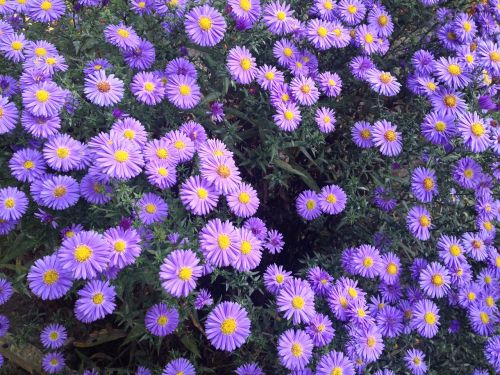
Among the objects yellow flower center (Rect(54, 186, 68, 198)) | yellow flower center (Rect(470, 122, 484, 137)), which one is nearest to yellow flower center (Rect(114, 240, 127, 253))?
yellow flower center (Rect(54, 186, 68, 198))

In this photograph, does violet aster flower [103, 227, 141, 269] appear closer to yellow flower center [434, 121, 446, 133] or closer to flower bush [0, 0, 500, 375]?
flower bush [0, 0, 500, 375]

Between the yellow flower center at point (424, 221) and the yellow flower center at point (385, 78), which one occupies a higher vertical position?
the yellow flower center at point (385, 78)

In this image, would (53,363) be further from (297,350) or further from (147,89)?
(147,89)

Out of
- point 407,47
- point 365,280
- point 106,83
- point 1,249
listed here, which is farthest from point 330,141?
point 1,249

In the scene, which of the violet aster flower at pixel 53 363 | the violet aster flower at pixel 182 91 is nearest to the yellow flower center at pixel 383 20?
the violet aster flower at pixel 182 91

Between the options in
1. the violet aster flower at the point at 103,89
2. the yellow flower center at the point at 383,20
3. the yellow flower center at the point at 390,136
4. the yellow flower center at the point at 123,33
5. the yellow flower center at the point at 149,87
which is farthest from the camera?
the yellow flower center at the point at 383,20

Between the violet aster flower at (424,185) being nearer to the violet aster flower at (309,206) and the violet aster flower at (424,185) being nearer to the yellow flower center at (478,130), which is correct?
the yellow flower center at (478,130)

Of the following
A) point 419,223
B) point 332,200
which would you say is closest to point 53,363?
point 332,200
